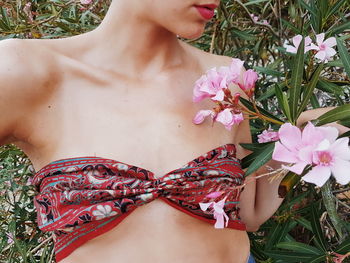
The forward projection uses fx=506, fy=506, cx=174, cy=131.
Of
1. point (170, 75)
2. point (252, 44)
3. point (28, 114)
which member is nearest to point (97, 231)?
point (28, 114)

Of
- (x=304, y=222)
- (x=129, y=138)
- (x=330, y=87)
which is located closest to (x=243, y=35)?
(x=330, y=87)

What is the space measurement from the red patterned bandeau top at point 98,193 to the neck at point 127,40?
0.89 feet

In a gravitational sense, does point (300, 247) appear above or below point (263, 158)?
below

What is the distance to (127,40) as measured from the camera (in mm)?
1211

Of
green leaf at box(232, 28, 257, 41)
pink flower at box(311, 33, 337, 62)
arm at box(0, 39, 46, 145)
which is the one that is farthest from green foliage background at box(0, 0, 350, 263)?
arm at box(0, 39, 46, 145)

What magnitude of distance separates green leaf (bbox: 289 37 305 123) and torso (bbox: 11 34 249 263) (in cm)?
26

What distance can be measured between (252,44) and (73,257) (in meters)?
1.34

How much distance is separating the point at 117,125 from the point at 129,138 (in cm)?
4

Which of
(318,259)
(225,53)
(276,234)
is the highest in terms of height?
(225,53)

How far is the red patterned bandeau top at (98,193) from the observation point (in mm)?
1066

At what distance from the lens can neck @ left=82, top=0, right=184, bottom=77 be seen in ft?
3.93

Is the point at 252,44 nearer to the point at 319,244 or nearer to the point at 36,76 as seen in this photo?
the point at 319,244

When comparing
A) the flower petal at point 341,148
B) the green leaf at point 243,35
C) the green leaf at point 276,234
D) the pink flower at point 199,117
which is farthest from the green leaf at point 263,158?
the green leaf at point 243,35

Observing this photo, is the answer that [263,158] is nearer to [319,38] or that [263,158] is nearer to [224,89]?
[224,89]
